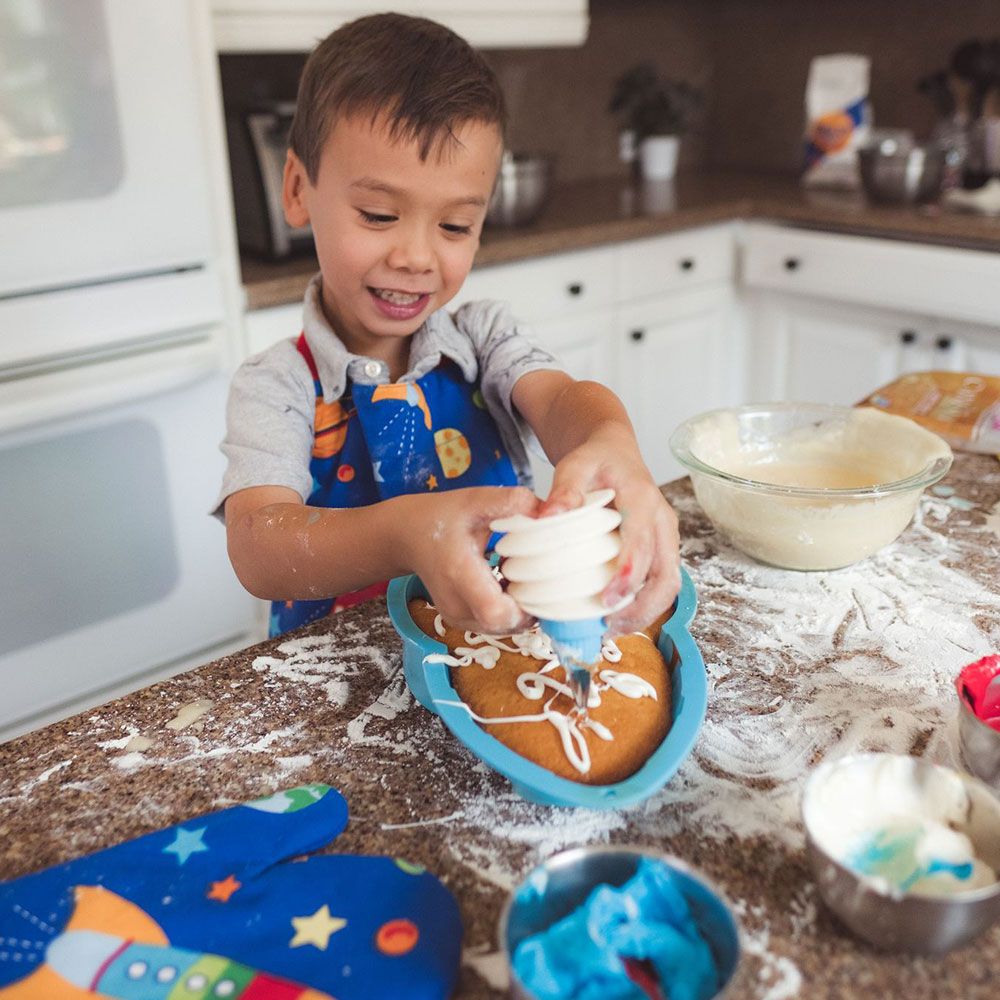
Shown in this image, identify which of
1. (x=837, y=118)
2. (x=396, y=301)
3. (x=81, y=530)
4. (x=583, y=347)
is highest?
(x=837, y=118)

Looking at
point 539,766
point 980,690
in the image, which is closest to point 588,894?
point 539,766

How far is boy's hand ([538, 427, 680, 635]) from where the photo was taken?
0.61 meters

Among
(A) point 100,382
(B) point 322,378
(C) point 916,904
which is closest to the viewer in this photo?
(C) point 916,904

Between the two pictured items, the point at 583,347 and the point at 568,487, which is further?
the point at 583,347

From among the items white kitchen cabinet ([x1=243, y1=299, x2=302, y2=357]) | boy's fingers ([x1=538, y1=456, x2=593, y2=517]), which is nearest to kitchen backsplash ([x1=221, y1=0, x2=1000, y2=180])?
white kitchen cabinet ([x1=243, y1=299, x2=302, y2=357])

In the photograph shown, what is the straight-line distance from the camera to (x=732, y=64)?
3057 mm

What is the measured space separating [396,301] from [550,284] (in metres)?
1.24

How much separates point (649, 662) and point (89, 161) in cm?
123

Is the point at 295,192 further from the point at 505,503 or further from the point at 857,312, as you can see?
the point at 857,312

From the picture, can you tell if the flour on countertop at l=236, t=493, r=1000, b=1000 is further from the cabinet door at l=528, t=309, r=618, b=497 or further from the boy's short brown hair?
the cabinet door at l=528, t=309, r=618, b=497

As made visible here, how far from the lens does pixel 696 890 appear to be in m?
0.49

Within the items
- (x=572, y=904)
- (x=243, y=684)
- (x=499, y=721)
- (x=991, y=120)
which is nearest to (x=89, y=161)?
(x=243, y=684)

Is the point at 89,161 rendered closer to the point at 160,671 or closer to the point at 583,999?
the point at 160,671

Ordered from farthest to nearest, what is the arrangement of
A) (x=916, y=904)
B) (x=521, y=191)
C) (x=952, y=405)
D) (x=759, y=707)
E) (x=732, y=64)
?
(x=732, y=64) < (x=521, y=191) < (x=952, y=405) < (x=759, y=707) < (x=916, y=904)
